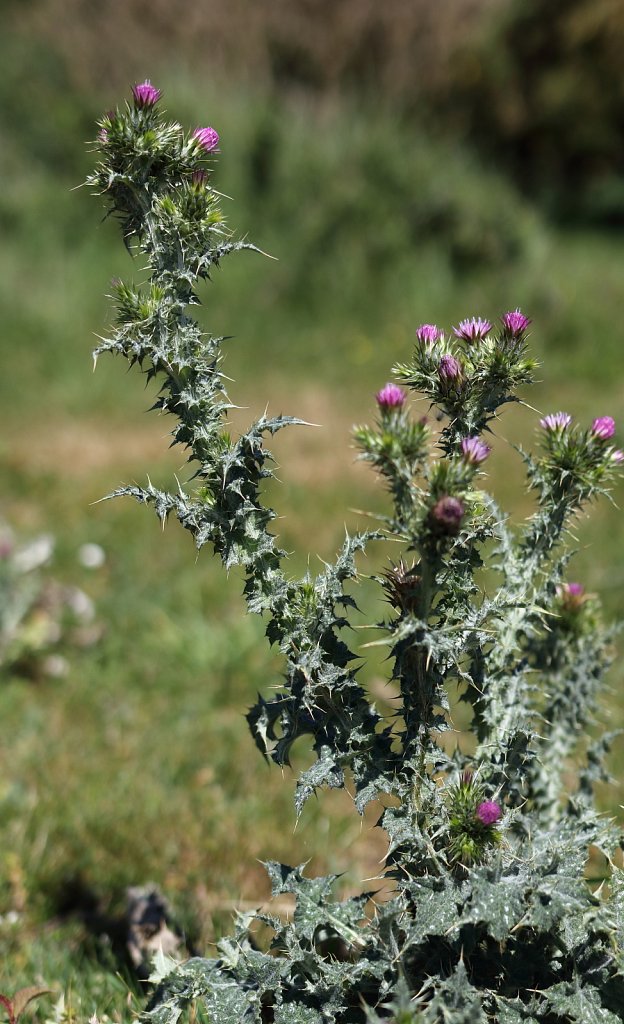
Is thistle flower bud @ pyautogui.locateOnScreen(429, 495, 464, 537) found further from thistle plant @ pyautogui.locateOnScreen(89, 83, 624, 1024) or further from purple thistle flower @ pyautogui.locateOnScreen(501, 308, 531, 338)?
purple thistle flower @ pyautogui.locateOnScreen(501, 308, 531, 338)

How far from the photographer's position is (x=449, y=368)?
155 centimetres

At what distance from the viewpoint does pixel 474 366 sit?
158 cm

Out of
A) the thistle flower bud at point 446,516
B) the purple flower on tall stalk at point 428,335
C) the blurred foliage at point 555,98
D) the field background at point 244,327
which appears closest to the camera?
the thistle flower bud at point 446,516

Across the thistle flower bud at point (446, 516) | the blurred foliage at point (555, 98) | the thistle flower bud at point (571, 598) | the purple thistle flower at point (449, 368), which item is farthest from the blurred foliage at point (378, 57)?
the thistle flower bud at point (446, 516)

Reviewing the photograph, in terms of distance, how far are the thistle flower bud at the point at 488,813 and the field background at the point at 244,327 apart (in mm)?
509

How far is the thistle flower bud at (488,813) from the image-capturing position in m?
1.51

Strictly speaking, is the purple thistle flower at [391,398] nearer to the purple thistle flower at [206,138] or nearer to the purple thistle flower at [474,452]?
the purple thistle flower at [474,452]

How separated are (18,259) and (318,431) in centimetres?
390

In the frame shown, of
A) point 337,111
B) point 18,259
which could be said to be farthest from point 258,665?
point 337,111

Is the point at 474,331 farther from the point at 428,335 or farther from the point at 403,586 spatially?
the point at 403,586

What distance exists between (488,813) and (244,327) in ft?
22.1

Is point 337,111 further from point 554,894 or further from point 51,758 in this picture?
point 554,894

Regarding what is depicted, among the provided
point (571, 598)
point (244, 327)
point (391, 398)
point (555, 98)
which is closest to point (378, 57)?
point (555, 98)

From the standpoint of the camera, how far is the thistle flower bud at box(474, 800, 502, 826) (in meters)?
1.51
